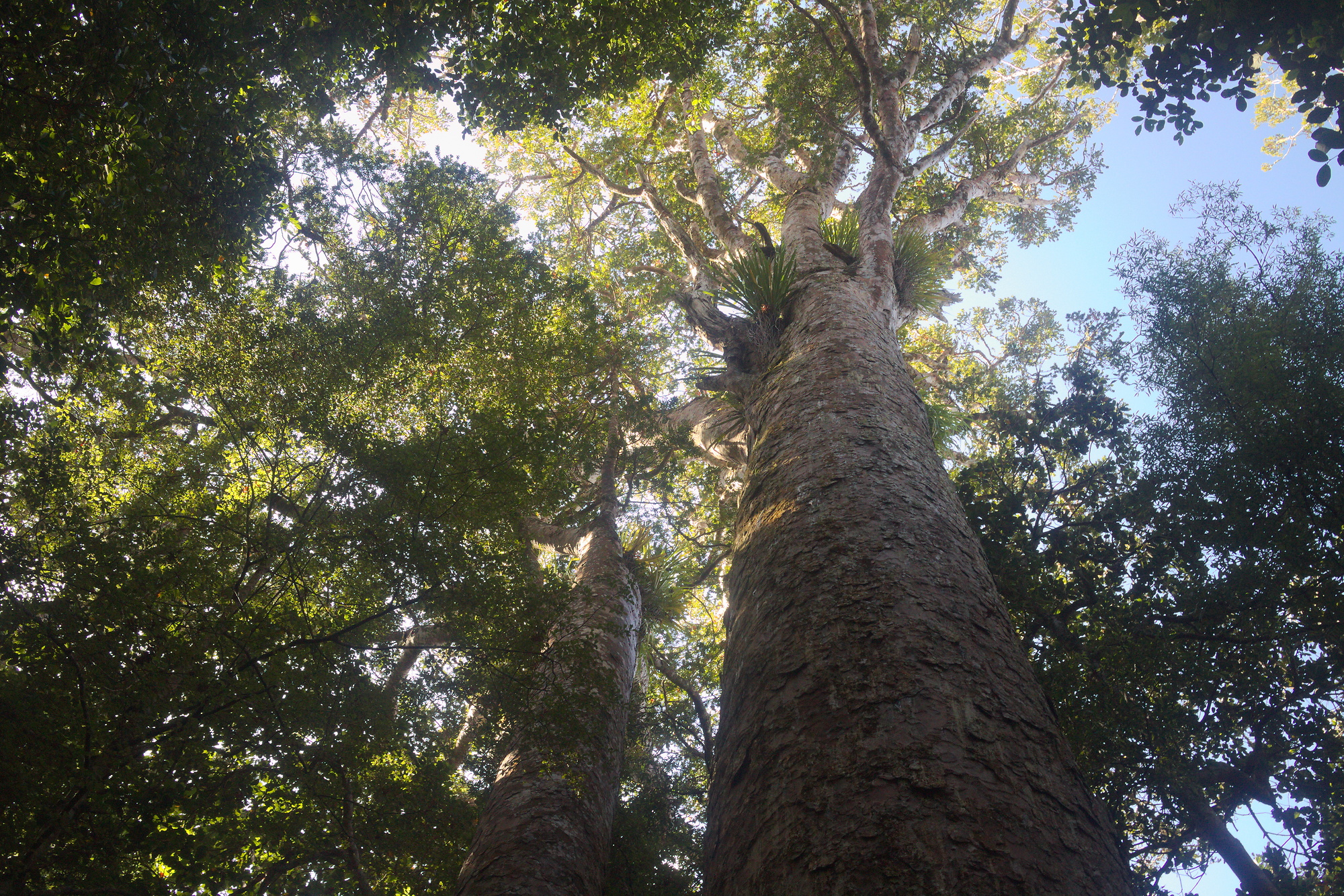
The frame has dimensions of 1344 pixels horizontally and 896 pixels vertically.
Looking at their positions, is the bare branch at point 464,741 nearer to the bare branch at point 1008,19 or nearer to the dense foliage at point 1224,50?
the dense foliage at point 1224,50

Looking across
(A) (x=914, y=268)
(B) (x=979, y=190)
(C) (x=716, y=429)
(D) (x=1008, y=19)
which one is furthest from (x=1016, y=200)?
(C) (x=716, y=429)

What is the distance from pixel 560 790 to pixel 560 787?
0.7 inches

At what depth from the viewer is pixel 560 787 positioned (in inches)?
162

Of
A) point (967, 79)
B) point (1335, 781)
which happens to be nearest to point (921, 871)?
point (1335, 781)

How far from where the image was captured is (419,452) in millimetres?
3861

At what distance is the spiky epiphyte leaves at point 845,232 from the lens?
18.6 ft

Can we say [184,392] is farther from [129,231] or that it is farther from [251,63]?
[251,63]

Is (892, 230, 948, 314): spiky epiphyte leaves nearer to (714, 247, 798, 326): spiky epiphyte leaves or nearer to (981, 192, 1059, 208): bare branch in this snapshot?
(714, 247, 798, 326): spiky epiphyte leaves

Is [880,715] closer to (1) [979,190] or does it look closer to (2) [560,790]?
(2) [560,790]

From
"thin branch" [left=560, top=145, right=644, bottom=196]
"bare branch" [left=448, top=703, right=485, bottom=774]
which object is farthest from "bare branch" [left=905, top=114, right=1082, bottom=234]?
"bare branch" [left=448, top=703, right=485, bottom=774]

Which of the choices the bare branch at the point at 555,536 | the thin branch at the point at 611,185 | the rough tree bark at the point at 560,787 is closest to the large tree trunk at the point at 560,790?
the rough tree bark at the point at 560,787

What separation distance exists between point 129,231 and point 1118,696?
608cm

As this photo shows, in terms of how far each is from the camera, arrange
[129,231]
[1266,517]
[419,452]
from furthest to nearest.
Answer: [1266,517] → [419,452] → [129,231]

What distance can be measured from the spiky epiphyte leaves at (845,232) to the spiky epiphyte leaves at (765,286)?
2.91 feet
